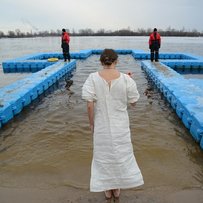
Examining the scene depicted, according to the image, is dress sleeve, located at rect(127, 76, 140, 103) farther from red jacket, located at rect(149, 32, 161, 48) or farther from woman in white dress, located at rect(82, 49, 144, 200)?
red jacket, located at rect(149, 32, 161, 48)

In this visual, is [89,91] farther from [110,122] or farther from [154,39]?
[154,39]

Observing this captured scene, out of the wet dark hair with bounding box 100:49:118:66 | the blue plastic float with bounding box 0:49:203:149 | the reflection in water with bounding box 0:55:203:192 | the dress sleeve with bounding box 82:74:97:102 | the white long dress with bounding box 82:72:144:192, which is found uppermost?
the wet dark hair with bounding box 100:49:118:66

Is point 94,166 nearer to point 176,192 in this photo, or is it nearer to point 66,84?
point 176,192

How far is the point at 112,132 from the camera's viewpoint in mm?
2252

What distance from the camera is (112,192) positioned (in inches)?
106

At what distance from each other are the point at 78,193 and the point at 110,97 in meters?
1.37

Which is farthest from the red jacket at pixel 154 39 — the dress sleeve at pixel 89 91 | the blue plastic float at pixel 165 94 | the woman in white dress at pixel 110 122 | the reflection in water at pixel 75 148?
the dress sleeve at pixel 89 91

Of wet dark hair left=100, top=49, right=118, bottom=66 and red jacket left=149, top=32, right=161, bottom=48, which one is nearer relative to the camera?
wet dark hair left=100, top=49, right=118, bottom=66

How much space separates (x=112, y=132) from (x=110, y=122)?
0.10 m

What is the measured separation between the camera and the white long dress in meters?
2.20

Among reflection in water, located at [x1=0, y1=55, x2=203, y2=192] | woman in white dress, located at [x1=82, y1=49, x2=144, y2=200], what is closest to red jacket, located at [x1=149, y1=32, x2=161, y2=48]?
reflection in water, located at [x1=0, y1=55, x2=203, y2=192]

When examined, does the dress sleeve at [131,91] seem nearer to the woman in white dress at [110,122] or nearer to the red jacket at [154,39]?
the woman in white dress at [110,122]

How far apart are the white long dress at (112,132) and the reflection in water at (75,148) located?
2.32 feet

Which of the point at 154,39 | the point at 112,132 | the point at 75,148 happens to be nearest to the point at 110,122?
the point at 112,132
